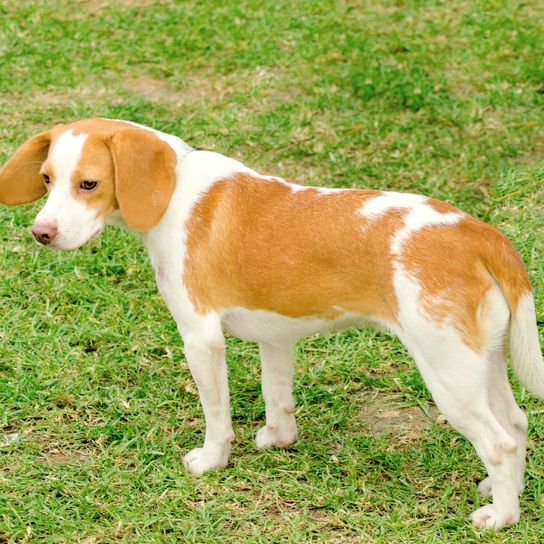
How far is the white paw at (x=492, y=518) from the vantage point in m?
4.52

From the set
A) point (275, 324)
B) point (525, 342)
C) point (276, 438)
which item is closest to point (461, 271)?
point (525, 342)

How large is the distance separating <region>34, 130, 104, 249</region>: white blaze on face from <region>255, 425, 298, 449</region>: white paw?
4.44ft

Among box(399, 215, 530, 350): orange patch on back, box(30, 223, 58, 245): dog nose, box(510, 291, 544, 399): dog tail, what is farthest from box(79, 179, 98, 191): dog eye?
box(510, 291, 544, 399): dog tail

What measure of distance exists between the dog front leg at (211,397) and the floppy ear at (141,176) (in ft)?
1.88

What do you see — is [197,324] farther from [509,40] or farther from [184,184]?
[509,40]

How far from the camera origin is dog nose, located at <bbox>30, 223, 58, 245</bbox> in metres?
4.50

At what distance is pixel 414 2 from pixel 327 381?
225 inches

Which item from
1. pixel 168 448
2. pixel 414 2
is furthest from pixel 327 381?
pixel 414 2

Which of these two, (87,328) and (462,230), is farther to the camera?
(87,328)

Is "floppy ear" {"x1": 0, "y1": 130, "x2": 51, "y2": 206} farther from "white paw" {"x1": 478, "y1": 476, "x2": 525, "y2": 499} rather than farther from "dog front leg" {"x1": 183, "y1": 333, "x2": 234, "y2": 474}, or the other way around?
"white paw" {"x1": 478, "y1": 476, "x2": 525, "y2": 499}

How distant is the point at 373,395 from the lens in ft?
18.6

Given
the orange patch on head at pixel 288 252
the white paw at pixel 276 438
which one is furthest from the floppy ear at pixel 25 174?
the white paw at pixel 276 438

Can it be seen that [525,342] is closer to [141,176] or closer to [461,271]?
[461,271]

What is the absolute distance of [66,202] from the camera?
4547mm
